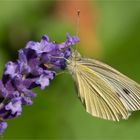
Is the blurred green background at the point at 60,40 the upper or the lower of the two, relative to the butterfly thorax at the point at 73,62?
lower

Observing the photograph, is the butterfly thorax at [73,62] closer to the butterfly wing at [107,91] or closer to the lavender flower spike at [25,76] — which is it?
the butterfly wing at [107,91]

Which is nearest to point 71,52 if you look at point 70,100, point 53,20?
point 70,100

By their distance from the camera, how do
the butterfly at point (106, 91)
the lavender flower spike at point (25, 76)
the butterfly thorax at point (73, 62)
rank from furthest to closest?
the butterfly at point (106, 91), the butterfly thorax at point (73, 62), the lavender flower spike at point (25, 76)

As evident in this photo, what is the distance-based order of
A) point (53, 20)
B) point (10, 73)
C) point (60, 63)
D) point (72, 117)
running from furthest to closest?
point (53, 20)
point (72, 117)
point (60, 63)
point (10, 73)


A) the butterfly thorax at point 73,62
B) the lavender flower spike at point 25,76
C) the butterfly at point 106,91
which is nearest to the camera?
the lavender flower spike at point 25,76

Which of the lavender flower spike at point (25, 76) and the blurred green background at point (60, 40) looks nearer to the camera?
the lavender flower spike at point (25, 76)

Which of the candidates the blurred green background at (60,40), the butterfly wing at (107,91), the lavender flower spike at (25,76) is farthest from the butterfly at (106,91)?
the blurred green background at (60,40)

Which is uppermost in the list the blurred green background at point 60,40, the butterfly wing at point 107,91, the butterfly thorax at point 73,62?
the butterfly thorax at point 73,62

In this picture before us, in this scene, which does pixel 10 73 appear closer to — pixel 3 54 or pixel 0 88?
pixel 0 88

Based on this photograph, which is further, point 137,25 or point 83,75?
point 137,25
